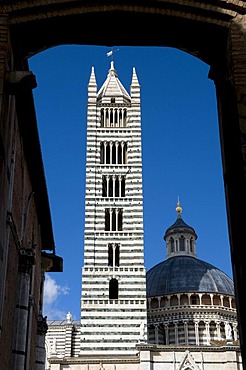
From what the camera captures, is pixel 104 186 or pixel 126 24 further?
pixel 104 186

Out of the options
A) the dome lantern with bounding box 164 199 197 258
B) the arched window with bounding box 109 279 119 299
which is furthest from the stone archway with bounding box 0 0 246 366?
the dome lantern with bounding box 164 199 197 258

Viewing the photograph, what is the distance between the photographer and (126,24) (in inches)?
354

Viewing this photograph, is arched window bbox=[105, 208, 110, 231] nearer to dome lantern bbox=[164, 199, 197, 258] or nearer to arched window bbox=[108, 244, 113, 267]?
arched window bbox=[108, 244, 113, 267]

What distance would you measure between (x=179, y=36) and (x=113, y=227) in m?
38.3

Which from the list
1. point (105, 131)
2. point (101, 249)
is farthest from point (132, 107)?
point (101, 249)

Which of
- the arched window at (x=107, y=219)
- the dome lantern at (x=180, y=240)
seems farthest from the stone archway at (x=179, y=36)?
the dome lantern at (x=180, y=240)

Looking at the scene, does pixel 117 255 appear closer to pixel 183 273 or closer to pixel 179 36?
pixel 183 273

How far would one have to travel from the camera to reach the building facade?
40188mm

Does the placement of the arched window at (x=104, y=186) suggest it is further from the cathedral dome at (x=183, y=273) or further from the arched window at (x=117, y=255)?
the cathedral dome at (x=183, y=273)

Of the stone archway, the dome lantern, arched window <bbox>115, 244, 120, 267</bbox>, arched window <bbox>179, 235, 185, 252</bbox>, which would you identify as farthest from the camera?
arched window <bbox>179, 235, 185, 252</bbox>

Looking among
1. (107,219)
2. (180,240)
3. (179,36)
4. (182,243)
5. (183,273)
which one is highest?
(180,240)

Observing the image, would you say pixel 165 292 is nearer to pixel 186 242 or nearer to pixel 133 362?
pixel 186 242

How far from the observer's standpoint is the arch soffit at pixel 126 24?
8.42m

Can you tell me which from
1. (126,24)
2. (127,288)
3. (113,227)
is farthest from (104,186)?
(126,24)
